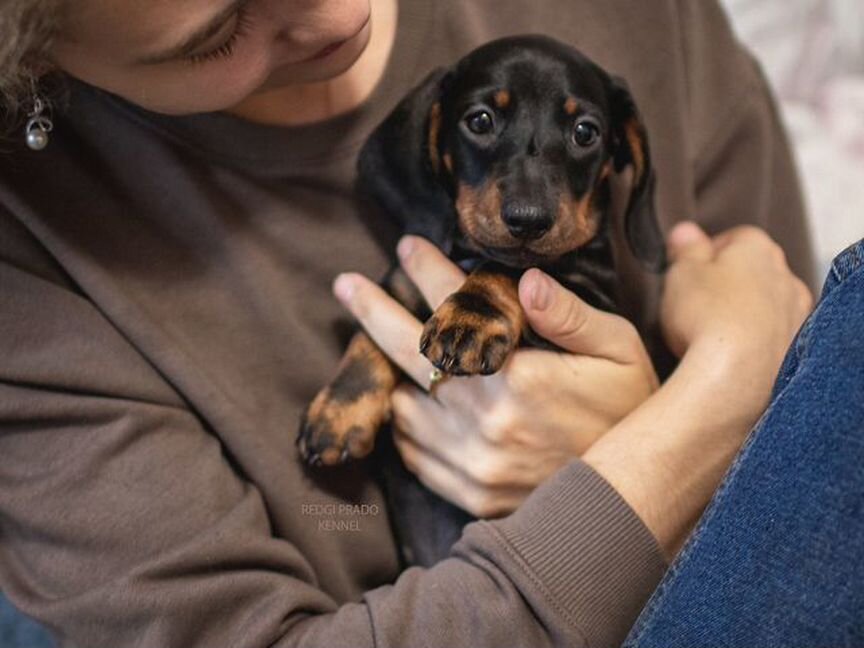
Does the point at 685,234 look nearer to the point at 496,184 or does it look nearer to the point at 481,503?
the point at 496,184

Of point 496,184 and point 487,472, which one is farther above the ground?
point 496,184

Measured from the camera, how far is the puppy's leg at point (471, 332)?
1.21 m

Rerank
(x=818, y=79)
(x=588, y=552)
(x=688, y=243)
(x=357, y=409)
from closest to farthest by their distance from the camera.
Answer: (x=588, y=552) → (x=357, y=409) → (x=688, y=243) → (x=818, y=79)

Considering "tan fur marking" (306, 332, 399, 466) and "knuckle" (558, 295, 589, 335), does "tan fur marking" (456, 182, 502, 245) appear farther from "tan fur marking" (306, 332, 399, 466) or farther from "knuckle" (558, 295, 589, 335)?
"tan fur marking" (306, 332, 399, 466)

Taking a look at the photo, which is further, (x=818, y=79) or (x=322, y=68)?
(x=818, y=79)

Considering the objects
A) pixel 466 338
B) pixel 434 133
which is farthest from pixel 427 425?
pixel 434 133

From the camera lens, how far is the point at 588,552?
1.15 m

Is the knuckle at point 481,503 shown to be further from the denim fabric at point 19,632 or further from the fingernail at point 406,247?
the denim fabric at point 19,632

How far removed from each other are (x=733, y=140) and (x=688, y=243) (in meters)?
0.20

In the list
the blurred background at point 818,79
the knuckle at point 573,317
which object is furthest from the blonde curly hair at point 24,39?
the blurred background at point 818,79

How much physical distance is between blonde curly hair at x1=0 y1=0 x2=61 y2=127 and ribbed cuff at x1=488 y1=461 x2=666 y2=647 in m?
0.73

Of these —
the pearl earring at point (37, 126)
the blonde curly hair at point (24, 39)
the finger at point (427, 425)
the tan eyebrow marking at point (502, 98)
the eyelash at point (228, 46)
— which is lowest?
the finger at point (427, 425)

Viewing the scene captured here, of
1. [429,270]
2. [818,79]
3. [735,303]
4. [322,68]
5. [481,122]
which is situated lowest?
[818,79]

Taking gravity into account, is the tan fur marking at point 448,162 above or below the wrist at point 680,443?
above
